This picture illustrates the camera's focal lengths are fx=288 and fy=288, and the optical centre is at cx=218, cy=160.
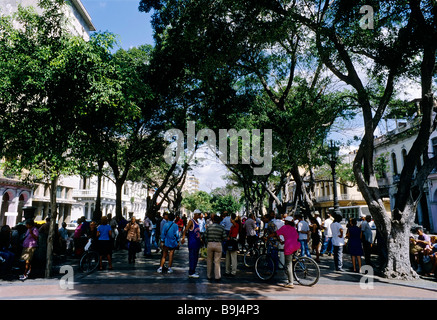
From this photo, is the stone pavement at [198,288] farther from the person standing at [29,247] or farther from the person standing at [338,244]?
the person standing at [338,244]

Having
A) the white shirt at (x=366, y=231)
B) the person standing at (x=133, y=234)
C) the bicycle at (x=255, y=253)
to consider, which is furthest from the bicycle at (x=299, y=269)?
the person standing at (x=133, y=234)

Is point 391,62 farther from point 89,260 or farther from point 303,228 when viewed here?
point 89,260

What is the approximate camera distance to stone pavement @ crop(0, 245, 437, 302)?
6.33 meters

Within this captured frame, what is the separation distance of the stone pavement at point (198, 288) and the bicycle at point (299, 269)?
7.9 inches

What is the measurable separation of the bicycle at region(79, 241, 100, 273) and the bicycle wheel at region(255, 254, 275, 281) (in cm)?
528

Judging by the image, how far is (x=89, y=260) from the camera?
9391mm

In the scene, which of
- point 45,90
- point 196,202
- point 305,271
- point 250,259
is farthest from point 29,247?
point 196,202

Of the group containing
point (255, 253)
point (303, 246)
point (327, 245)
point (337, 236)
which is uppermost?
point (337, 236)

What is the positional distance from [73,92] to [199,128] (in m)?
10.7

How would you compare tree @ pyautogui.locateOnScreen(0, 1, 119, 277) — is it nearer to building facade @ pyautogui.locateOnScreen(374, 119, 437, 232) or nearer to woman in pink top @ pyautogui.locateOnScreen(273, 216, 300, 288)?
woman in pink top @ pyautogui.locateOnScreen(273, 216, 300, 288)

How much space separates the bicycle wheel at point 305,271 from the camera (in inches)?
291

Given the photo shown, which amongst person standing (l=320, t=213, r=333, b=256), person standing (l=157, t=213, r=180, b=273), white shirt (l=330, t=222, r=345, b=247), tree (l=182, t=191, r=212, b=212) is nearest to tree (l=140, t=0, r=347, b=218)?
person standing (l=320, t=213, r=333, b=256)

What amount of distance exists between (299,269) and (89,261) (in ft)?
21.6
